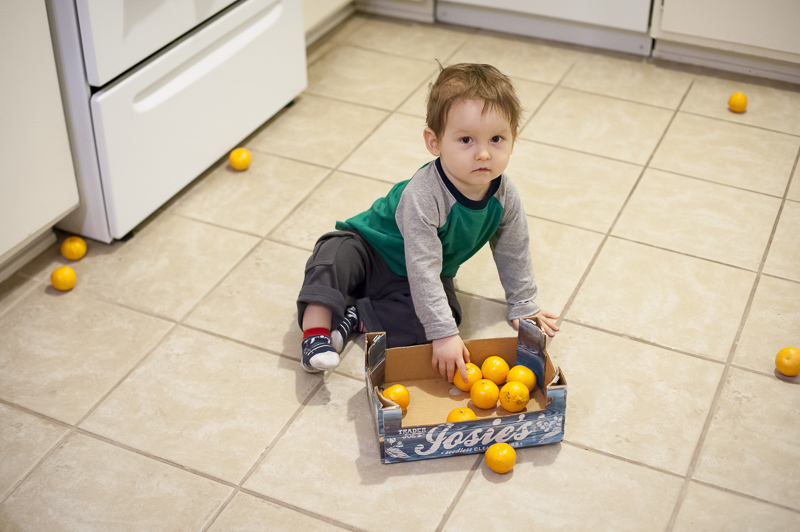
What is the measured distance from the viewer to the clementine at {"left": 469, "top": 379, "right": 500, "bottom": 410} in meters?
1.47

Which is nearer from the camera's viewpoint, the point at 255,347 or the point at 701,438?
the point at 701,438

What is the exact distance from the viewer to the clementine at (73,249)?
188 cm

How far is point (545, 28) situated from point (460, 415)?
6.02 ft

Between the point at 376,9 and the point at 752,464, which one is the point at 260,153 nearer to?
the point at 376,9

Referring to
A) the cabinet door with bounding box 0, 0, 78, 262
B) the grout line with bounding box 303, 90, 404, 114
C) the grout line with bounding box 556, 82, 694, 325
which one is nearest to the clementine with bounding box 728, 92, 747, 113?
the grout line with bounding box 556, 82, 694, 325

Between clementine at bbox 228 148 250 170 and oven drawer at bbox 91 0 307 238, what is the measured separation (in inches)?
1.2

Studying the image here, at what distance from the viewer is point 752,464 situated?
1413 millimetres

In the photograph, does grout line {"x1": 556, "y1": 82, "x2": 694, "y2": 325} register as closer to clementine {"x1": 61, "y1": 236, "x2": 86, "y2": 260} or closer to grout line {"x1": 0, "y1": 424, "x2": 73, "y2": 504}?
grout line {"x1": 0, "y1": 424, "x2": 73, "y2": 504}

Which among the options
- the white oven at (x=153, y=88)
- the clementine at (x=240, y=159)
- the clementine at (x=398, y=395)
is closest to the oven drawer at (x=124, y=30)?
the white oven at (x=153, y=88)

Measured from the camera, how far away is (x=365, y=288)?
171 centimetres

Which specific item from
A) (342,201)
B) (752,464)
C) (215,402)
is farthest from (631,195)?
(215,402)

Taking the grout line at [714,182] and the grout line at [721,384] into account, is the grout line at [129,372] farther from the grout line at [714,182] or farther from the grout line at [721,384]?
the grout line at [714,182]

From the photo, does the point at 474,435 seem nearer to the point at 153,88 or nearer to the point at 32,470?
the point at 32,470

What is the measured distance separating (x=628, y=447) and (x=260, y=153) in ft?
4.32
